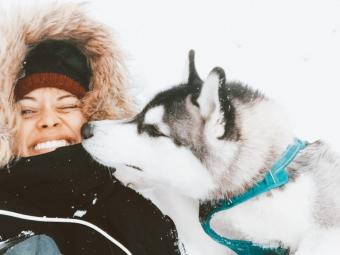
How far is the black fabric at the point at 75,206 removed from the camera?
2.47 m

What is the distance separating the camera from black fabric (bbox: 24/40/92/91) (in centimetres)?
272

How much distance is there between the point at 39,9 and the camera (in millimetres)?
2775

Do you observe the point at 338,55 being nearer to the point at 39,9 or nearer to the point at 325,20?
the point at 325,20

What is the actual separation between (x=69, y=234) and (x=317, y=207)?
1.52 meters

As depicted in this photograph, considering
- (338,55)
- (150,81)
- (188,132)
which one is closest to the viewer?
(188,132)

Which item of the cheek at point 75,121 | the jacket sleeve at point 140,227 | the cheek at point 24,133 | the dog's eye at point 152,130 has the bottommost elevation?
the jacket sleeve at point 140,227

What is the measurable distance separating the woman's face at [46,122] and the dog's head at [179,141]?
1.15 ft

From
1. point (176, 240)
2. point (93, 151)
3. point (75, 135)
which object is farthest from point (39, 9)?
point (176, 240)

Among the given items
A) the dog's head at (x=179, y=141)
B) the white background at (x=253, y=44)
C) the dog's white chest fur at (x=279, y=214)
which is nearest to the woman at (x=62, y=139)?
the dog's head at (x=179, y=141)

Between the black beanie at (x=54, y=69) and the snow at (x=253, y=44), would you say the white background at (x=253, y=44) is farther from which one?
Answer: the black beanie at (x=54, y=69)

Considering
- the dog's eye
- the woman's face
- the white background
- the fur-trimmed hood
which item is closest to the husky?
the dog's eye

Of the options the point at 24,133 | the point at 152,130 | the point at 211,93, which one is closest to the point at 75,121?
the point at 24,133

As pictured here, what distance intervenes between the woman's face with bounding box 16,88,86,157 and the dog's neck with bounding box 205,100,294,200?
1.01m

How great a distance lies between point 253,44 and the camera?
4.06m
